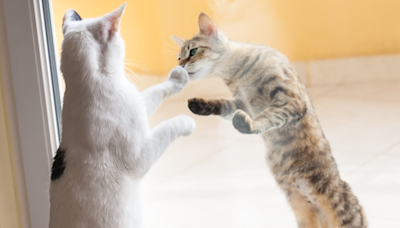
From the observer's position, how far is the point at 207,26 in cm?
110

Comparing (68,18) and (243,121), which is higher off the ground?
(68,18)

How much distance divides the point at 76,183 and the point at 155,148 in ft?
0.62

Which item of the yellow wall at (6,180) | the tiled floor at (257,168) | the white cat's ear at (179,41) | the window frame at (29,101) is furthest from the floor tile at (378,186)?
the yellow wall at (6,180)

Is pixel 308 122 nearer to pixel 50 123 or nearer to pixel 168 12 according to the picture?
pixel 168 12

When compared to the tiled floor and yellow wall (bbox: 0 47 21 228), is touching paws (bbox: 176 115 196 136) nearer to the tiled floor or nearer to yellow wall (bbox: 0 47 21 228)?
the tiled floor

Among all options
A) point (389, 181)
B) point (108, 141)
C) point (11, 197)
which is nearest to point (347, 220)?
point (389, 181)

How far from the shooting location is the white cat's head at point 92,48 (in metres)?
0.99

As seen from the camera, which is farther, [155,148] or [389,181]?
[389,181]

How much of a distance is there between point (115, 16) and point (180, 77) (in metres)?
0.20

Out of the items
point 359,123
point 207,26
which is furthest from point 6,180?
point 359,123

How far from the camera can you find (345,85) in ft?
3.51

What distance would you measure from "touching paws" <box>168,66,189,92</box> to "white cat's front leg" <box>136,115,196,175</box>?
4.3 inches

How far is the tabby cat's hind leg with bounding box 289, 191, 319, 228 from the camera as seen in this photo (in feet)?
3.52

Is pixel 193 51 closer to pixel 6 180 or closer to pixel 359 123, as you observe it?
pixel 359 123
